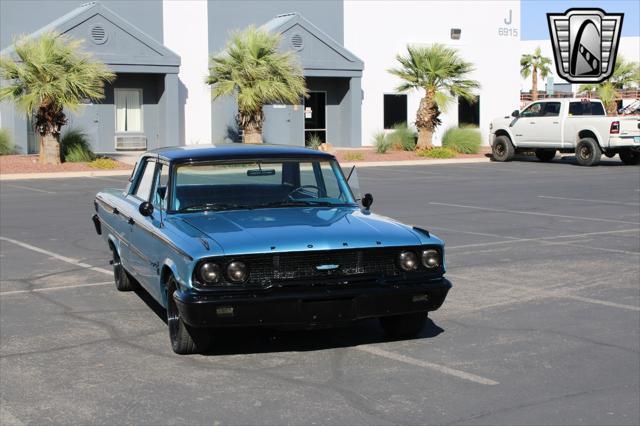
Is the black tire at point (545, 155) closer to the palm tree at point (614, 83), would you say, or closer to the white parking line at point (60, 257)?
the palm tree at point (614, 83)

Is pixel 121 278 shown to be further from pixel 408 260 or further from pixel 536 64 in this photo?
pixel 536 64

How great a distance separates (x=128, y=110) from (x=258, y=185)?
28.0 m

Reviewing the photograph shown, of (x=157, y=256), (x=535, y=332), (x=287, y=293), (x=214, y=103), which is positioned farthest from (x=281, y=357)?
(x=214, y=103)

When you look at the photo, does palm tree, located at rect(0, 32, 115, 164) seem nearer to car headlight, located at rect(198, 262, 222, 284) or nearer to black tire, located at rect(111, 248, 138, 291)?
black tire, located at rect(111, 248, 138, 291)

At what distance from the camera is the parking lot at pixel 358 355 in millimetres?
6035

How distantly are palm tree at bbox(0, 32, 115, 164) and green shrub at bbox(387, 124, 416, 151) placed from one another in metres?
12.9

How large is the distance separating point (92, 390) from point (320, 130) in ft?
110

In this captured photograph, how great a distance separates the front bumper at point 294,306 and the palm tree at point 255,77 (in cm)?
2380

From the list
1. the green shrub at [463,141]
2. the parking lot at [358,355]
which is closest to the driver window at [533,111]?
the green shrub at [463,141]

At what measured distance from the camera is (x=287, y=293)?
684 centimetres

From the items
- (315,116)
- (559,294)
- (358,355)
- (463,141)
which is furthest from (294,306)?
(315,116)

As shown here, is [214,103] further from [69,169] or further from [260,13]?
[69,169]

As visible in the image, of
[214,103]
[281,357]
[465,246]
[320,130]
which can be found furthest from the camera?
[320,130]

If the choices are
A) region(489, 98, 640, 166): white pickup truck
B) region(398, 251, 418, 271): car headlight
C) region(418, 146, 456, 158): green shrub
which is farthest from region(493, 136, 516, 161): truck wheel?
region(398, 251, 418, 271): car headlight
